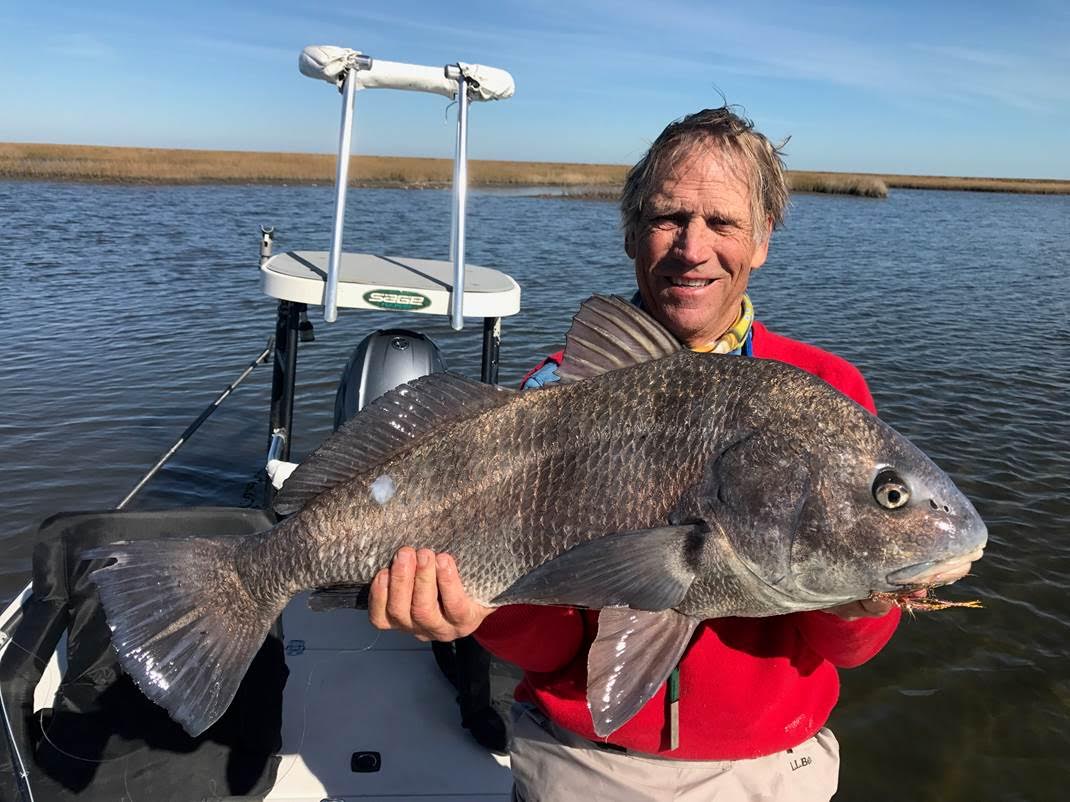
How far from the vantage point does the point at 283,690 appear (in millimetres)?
4027

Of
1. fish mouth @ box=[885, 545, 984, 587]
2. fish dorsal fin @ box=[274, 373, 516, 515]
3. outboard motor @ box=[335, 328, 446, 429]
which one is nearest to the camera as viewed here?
fish mouth @ box=[885, 545, 984, 587]

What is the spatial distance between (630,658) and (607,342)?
91 cm

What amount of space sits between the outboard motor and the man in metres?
2.87

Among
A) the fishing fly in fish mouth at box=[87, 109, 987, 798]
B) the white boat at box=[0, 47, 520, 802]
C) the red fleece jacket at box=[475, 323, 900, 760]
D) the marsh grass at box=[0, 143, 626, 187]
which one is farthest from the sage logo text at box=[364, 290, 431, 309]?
the marsh grass at box=[0, 143, 626, 187]

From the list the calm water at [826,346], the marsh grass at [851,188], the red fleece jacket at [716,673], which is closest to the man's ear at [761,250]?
the red fleece jacket at [716,673]

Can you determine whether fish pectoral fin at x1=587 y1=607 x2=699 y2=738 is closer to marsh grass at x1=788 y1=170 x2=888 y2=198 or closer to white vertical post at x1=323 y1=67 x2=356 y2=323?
white vertical post at x1=323 y1=67 x2=356 y2=323

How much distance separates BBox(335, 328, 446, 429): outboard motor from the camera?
5.35 meters

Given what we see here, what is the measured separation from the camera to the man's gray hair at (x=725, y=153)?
252cm

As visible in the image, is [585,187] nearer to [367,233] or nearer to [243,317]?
[367,233]

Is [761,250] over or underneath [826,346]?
over

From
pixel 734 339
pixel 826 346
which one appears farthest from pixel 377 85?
pixel 826 346

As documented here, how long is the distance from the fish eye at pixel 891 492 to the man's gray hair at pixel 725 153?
1.03 meters

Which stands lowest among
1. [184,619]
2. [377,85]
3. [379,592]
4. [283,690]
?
[283,690]

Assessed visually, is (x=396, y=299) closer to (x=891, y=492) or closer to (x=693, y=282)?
(x=693, y=282)
